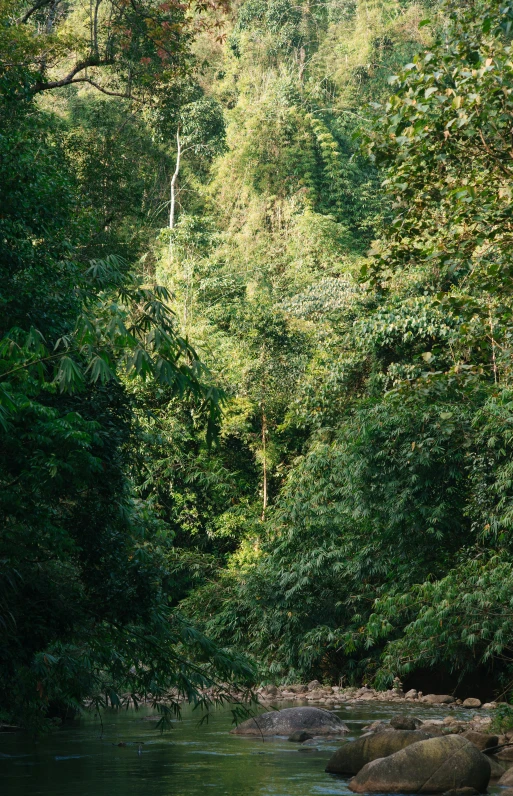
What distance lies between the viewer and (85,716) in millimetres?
14078

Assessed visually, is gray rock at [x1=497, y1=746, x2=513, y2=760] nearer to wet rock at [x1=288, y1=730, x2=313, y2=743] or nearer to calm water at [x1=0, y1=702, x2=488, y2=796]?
calm water at [x1=0, y1=702, x2=488, y2=796]

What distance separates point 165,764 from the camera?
957cm

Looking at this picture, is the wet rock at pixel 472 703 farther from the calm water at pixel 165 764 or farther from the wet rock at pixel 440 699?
the calm water at pixel 165 764

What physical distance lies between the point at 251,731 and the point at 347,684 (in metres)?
4.32

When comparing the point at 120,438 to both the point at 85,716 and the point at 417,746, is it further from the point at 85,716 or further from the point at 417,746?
the point at 85,716

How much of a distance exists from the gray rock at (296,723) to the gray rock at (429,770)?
3358 millimetres

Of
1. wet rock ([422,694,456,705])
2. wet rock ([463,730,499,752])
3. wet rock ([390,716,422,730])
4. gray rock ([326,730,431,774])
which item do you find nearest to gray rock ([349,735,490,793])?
gray rock ([326,730,431,774])

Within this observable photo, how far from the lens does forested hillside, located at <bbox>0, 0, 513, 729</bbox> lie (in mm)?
6832

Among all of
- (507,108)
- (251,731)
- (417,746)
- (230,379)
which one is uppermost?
(507,108)

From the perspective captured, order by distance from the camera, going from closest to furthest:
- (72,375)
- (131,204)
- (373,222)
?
(72,375), (131,204), (373,222)

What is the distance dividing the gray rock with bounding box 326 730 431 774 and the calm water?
20 centimetres

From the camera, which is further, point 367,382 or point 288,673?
point 367,382

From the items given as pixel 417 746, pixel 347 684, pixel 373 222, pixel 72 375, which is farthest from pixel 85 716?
pixel 373 222

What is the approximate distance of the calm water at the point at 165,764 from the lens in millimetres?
8172
